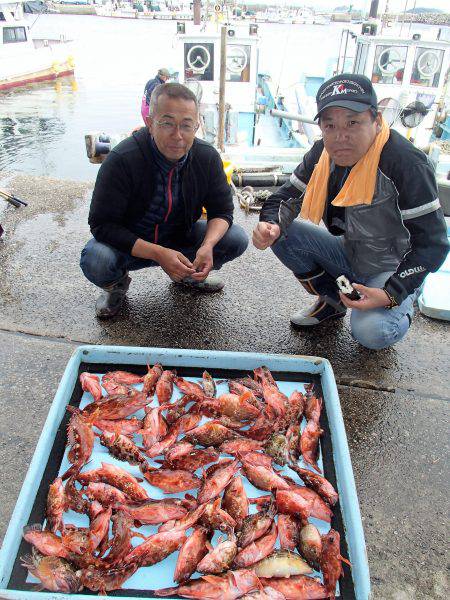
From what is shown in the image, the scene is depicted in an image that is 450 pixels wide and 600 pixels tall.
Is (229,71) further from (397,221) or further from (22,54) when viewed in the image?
(22,54)

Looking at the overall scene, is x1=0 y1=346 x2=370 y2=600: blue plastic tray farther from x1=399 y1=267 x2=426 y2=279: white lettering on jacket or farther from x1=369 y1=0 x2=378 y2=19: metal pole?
x1=369 y1=0 x2=378 y2=19: metal pole

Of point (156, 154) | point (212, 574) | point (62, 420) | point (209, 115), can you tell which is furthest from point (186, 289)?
point (209, 115)

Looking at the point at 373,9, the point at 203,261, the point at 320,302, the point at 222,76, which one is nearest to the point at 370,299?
the point at 320,302

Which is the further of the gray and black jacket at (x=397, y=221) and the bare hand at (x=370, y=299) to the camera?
the bare hand at (x=370, y=299)

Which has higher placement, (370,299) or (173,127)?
(173,127)

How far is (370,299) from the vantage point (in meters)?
2.65

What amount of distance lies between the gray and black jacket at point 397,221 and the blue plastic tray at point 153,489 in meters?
0.75

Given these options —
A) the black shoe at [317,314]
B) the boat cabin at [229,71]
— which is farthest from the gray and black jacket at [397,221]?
the boat cabin at [229,71]

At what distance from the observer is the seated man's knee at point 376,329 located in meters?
2.75

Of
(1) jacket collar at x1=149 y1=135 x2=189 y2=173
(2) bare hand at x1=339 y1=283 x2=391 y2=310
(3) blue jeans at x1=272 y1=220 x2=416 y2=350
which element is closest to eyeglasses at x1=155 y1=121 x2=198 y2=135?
(1) jacket collar at x1=149 y1=135 x2=189 y2=173

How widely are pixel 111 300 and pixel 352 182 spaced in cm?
188

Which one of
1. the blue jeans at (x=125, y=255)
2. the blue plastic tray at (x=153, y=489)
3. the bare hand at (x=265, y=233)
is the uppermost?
the bare hand at (x=265, y=233)

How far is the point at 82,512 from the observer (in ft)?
6.30

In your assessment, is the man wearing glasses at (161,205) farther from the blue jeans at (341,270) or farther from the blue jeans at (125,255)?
the blue jeans at (341,270)
